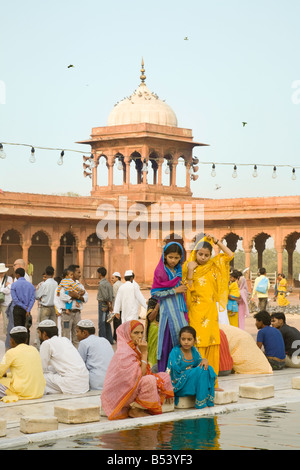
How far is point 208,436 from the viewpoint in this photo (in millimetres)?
5922

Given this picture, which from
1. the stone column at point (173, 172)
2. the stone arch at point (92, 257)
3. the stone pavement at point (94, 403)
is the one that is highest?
the stone column at point (173, 172)

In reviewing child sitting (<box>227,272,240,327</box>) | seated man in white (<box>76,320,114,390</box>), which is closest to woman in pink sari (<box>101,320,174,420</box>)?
seated man in white (<box>76,320,114,390</box>)

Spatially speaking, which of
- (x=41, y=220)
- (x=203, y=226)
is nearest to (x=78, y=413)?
(x=41, y=220)

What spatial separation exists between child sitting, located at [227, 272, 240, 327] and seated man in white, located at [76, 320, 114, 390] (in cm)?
357

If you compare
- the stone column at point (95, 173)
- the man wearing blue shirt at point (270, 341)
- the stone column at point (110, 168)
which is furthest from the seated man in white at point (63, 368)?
the stone column at point (95, 173)

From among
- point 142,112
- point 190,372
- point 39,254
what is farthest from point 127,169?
point 190,372

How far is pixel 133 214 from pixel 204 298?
82.9 ft

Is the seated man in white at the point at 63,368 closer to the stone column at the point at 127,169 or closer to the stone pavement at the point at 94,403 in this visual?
the stone pavement at the point at 94,403

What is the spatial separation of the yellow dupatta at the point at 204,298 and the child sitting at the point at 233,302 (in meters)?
4.10

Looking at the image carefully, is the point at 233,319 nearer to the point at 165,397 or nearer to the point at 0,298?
the point at 0,298

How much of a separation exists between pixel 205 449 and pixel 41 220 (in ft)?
82.6

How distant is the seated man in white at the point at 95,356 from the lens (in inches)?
314

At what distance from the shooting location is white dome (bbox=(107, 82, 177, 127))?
35.3m
